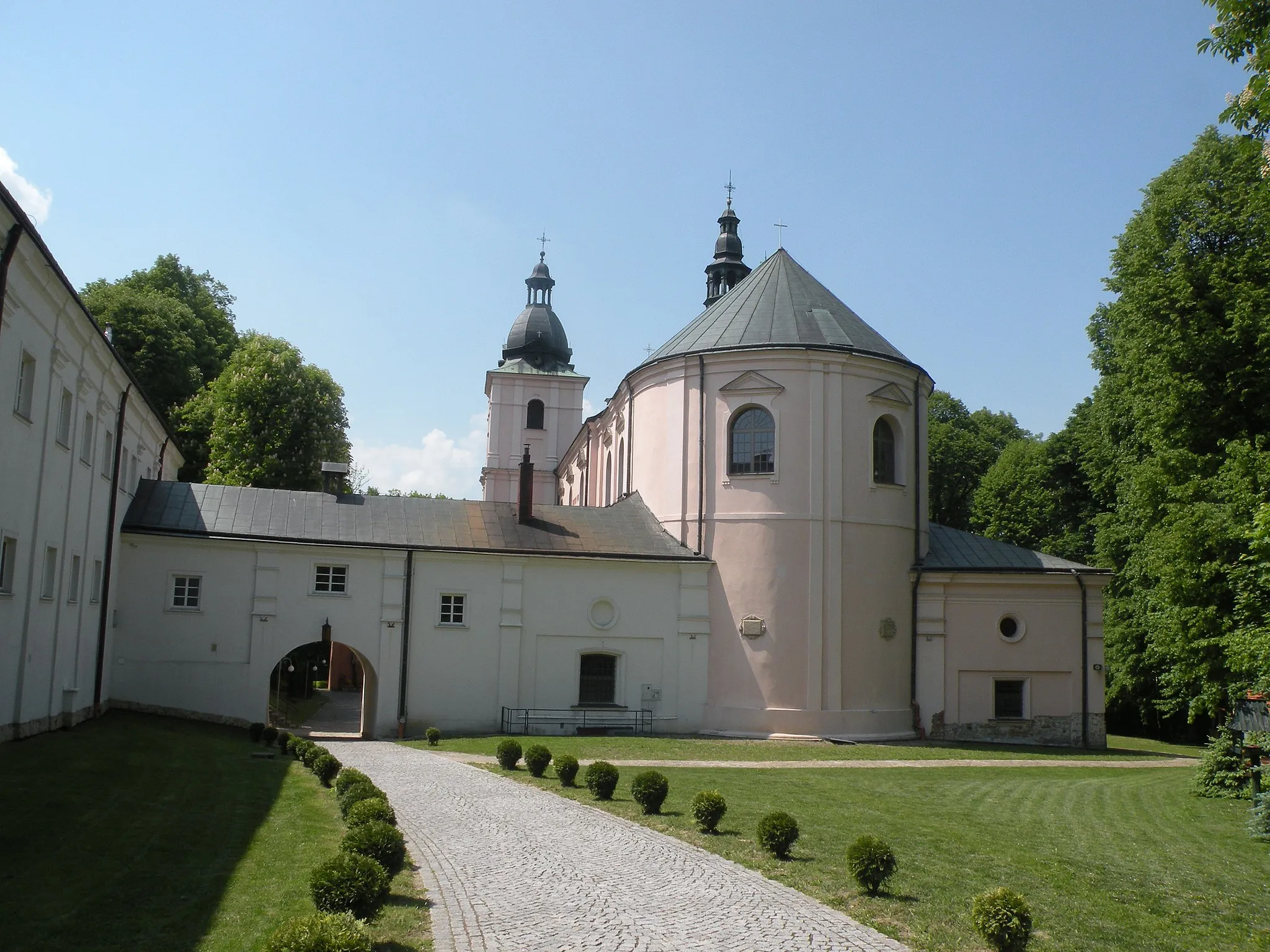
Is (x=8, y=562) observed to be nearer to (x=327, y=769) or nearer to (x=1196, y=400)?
(x=327, y=769)

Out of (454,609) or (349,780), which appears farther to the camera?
(454,609)

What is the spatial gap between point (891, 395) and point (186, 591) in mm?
19217

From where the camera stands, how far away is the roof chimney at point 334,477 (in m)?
30.3

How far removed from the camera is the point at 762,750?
2553cm

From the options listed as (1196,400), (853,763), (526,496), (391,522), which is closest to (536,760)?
(853,763)

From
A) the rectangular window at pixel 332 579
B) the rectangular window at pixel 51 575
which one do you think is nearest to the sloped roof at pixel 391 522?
the rectangular window at pixel 332 579

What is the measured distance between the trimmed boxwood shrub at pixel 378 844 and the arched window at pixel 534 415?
51.6 meters

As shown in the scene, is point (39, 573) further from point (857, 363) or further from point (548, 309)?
point (548, 309)

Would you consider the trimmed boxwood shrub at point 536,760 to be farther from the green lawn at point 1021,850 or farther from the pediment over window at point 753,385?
the pediment over window at point 753,385

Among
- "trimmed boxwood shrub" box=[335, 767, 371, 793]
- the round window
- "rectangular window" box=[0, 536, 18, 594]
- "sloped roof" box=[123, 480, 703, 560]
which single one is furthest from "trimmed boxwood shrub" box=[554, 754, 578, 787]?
the round window

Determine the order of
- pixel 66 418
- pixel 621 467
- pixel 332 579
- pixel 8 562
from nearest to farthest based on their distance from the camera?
pixel 8 562 < pixel 66 418 < pixel 332 579 < pixel 621 467

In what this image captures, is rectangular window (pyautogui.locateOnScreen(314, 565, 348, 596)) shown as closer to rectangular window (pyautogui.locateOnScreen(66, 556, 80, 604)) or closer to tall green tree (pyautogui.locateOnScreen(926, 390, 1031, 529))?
rectangular window (pyautogui.locateOnScreen(66, 556, 80, 604))

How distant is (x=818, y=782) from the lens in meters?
19.3

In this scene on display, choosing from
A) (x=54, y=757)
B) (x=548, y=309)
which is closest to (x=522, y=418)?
(x=548, y=309)
